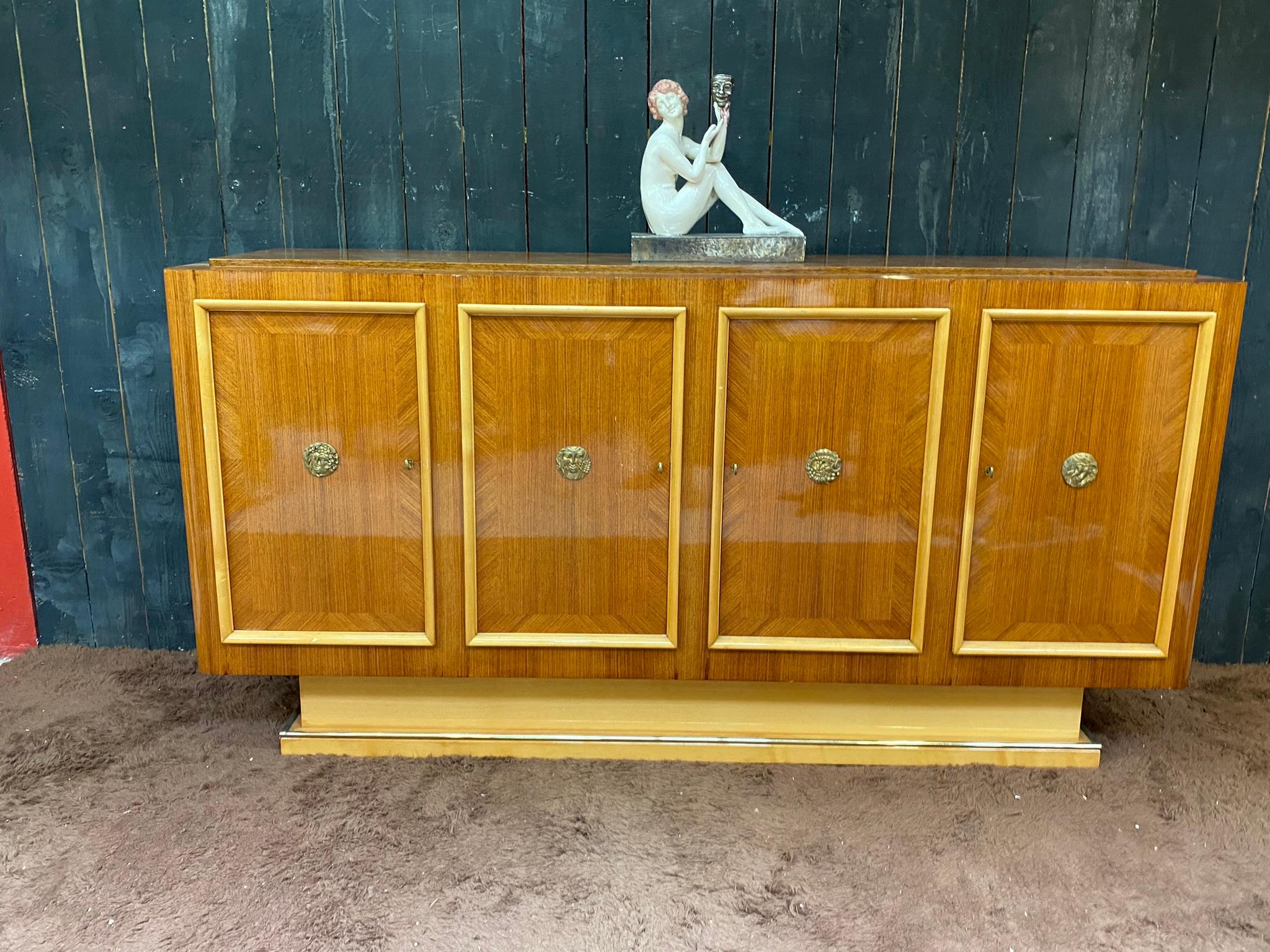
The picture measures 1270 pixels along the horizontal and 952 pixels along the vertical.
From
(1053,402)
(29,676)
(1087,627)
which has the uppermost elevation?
(1053,402)

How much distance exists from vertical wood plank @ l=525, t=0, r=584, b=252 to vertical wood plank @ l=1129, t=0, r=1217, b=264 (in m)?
1.10

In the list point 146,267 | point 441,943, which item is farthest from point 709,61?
point 441,943

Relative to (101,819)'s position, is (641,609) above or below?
above

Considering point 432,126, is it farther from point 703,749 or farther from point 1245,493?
point 1245,493

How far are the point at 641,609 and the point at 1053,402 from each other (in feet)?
2.69

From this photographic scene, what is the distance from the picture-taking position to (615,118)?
2.04 m

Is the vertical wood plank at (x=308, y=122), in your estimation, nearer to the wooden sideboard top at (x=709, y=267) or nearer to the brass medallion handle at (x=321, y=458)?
the wooden sideboard top at (x=709, y=267)

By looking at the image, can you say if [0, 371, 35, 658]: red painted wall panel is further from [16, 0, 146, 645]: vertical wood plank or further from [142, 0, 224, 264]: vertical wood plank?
[142, 0, 224, 264]: vertical wood plank

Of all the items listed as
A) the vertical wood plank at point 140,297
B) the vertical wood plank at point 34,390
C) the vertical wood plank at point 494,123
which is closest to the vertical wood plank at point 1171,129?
the vertical wood plank at point 494,123

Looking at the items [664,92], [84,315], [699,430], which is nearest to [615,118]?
[664,92]

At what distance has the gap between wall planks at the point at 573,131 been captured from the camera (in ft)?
6.57

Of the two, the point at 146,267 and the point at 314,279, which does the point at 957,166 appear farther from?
the point at 146,267

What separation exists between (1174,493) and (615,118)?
1.33 metres

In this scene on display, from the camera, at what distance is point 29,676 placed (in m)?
2.20
